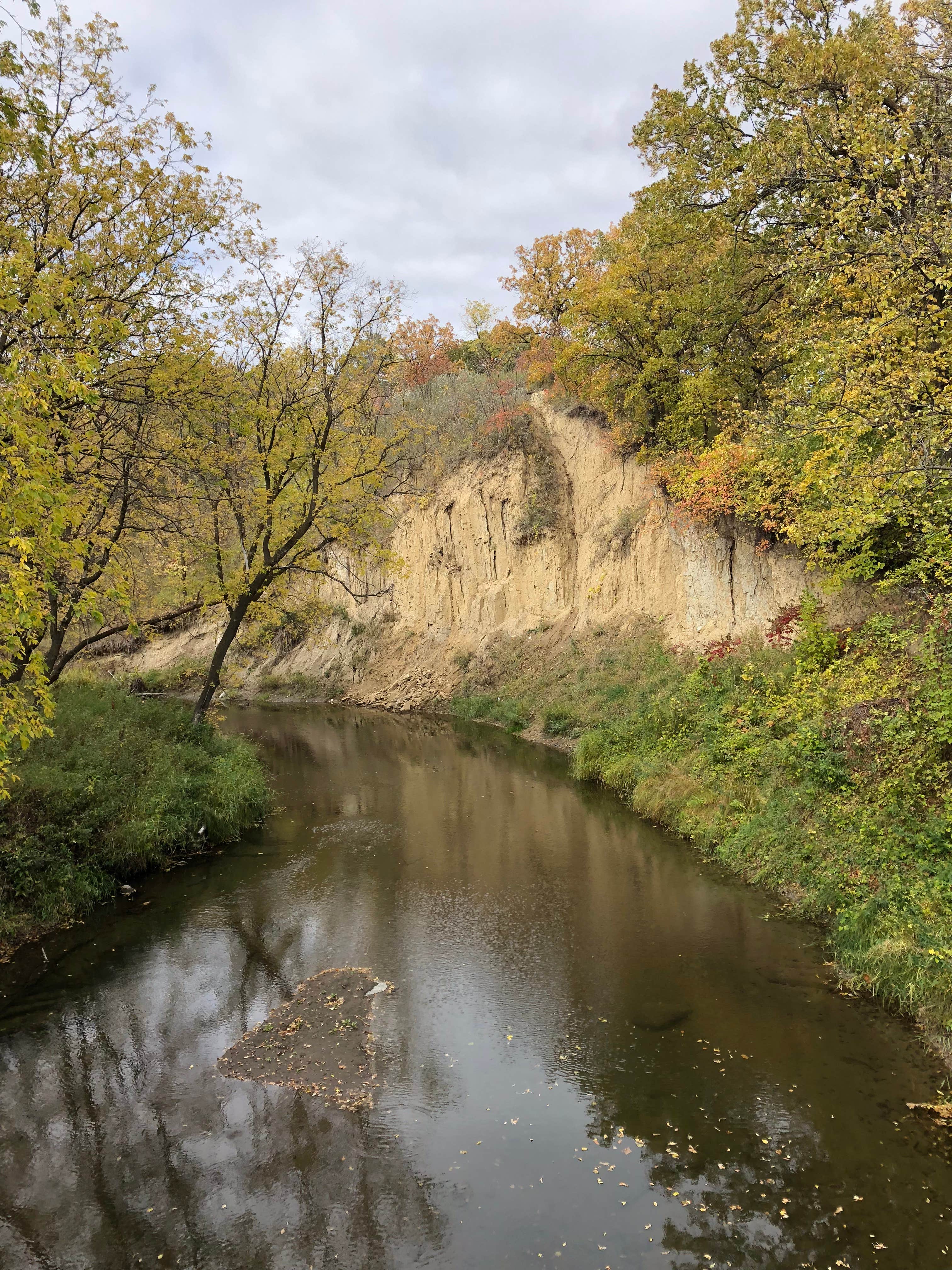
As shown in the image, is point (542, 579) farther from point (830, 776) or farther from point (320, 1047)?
point (320, 1047)

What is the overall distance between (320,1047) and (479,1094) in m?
1.72

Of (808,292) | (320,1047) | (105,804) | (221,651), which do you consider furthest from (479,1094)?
(221,651)

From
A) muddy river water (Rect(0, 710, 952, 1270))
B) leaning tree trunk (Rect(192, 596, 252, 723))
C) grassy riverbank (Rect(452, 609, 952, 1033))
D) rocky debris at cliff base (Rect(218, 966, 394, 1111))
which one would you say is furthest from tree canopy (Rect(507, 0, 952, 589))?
leaning tree trunk (Rect(192, 596, 252, 723))

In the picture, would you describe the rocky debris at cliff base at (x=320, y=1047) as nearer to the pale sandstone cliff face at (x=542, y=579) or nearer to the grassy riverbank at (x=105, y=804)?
the grassy riverbank at (x=105, y=804)

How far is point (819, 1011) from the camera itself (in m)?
7.41

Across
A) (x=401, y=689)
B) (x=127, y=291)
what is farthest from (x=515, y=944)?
(x=401, y=689)

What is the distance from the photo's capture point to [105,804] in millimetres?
10898

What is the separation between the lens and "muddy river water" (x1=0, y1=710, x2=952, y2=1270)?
495cm

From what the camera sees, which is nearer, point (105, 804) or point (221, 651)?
point (105, 804)

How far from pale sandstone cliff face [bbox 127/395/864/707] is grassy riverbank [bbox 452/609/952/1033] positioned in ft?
7.89

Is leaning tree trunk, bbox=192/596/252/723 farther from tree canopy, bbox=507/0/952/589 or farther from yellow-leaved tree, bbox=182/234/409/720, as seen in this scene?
tree canopy, bbox=507/0/952/589

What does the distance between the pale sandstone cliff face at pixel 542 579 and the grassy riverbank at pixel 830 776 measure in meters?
2.40

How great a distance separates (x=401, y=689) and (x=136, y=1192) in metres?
26.1

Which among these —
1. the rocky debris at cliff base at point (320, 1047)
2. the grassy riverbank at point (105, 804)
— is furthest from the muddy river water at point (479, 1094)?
the grassy riverbank at point (105, 804)
